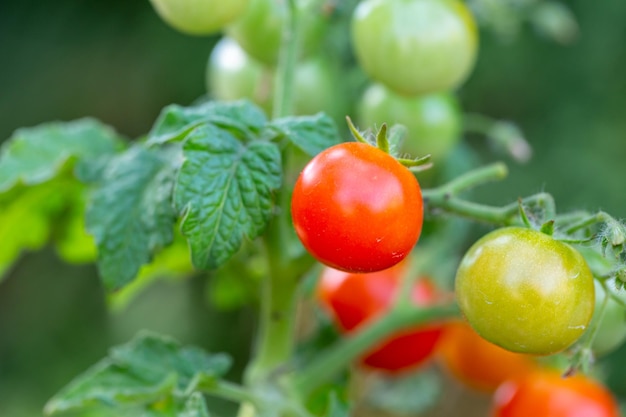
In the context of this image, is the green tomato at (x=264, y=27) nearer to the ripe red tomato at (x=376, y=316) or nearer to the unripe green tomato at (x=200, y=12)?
the unripe green tomato at (x=200, y=12)

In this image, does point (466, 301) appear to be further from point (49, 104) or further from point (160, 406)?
point (49, 104)

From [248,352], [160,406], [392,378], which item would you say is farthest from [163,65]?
[160,406]

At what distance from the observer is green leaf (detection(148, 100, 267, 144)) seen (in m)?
0.50

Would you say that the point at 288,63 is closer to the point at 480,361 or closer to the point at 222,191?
A: the point at 222,191

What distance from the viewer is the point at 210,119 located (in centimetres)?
50

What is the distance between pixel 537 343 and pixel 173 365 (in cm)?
26

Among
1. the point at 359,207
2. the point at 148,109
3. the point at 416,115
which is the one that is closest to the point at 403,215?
the point at 359,207

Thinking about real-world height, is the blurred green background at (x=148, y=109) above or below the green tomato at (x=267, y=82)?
below

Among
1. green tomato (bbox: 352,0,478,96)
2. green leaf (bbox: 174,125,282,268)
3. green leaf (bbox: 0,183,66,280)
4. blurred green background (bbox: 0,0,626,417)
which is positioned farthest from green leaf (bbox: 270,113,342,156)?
blurred green background (bbox: 0,0,626,417)

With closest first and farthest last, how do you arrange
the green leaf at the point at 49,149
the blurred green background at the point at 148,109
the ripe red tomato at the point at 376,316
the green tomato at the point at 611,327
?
1. the green tomato at the point at 611,327
2. the green leaf at the point at 49,149
3. the ripe red tomato at the point at 376,316
4. the blurred green background at the point at 148,109

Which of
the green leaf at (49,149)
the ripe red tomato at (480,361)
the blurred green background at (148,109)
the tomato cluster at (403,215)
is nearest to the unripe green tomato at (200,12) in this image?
the tomato cluster at (403,215)

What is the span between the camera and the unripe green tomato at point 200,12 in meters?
0.54

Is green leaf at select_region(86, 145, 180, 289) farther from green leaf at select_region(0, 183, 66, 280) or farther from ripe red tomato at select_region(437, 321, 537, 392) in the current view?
ripe red tomato at select_region(437, 321, 537, 392)

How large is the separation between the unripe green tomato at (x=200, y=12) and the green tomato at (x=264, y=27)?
0.03 m
